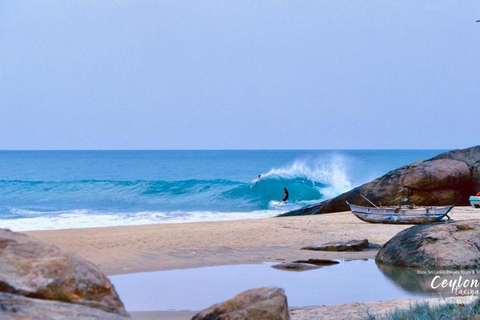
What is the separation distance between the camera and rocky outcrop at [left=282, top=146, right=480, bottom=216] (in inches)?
982

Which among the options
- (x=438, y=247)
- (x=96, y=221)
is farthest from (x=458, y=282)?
(x=96, y=221)

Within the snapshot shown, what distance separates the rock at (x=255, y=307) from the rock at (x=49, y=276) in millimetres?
1168

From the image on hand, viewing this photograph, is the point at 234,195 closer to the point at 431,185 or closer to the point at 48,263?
the point at 431,185

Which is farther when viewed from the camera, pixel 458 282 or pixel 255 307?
pixel 458 282

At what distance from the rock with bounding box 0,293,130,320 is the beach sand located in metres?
6.50

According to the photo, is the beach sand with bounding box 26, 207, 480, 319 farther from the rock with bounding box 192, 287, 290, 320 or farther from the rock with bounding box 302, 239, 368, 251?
the rock with bounding box 192, 287, 290, 320

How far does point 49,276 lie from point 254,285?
512 centimetres

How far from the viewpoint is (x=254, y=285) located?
9.72 meters

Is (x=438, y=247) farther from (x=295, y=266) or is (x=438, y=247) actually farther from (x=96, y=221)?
(x=96, y=221)

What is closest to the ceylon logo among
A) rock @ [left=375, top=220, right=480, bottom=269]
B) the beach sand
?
rock @ [left=375, top=220, right=480, bottom=269]

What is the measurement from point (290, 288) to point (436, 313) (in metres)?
3.71

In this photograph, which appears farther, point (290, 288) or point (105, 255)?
point (105, 255)

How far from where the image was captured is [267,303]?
5.92 meters

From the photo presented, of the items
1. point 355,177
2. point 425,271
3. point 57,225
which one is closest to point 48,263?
point 425,271
